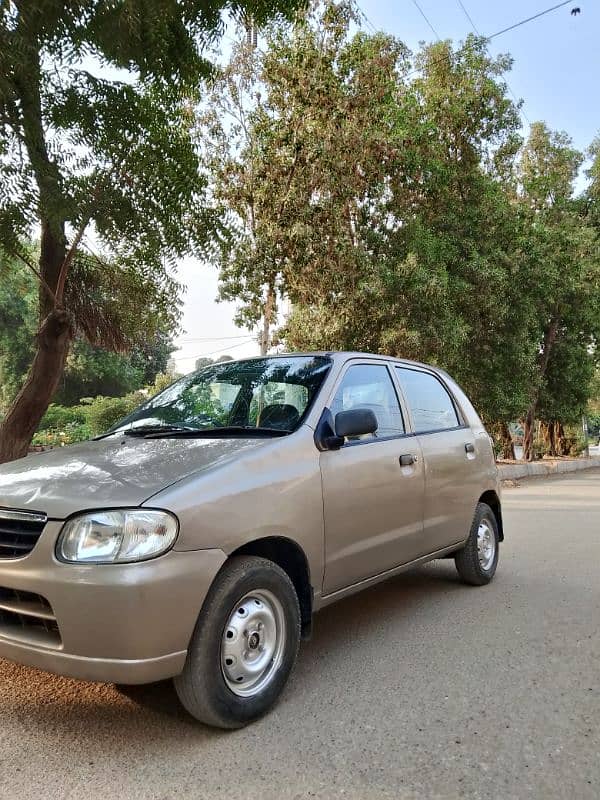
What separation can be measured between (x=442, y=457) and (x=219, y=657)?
8.19 ft

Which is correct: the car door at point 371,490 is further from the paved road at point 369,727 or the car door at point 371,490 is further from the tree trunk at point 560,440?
the tree trunk at point 560,440

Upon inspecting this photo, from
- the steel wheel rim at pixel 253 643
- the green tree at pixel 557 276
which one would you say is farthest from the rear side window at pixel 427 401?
the green tree at pixel 557 276

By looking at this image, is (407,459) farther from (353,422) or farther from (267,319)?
(267,319)

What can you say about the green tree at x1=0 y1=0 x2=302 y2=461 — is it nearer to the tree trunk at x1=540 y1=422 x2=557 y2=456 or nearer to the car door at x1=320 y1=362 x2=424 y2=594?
the car door at x1=320 y1=362 x2=424 y2=594

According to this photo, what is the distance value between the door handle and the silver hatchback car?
14 millimetres

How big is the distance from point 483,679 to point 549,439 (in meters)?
30.6

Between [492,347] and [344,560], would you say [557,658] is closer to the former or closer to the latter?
[344,560]

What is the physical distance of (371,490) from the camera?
3.97m

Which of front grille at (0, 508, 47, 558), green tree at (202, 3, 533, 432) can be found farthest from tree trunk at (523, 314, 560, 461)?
front grille at (0, 508, 47, 558)

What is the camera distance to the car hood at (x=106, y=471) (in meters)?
2.84

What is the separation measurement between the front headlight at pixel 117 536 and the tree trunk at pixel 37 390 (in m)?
7.08

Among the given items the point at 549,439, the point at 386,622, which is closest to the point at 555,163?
the point at 549,439

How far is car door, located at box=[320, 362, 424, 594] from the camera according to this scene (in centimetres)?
369

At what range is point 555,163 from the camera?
2489cm
